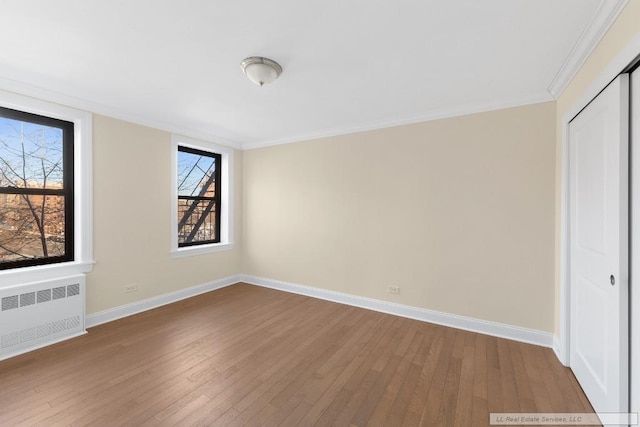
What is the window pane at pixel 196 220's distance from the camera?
168 inches

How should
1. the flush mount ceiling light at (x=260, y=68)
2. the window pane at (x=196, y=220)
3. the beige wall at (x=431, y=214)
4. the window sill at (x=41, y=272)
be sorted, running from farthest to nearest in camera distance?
1. the window pane at (x=196, y=220)
2. the beige wall at (x=431, y=214)
3. the window sill at (x=41, y=272)
4. the flush mount ceiling light at (x=260, y=68)

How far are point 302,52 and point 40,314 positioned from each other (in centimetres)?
352

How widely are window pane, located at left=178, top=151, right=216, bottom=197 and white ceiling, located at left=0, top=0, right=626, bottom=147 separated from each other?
3.72 feet

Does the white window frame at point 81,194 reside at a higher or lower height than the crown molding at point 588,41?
lower

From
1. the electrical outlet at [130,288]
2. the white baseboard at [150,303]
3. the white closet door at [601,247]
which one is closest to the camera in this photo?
the white closet door at [601,247]

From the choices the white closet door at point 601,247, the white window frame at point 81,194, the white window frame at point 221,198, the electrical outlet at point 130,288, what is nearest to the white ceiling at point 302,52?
the white window frame at point 81,194

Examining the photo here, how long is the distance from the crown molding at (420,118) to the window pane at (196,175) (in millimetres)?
1123

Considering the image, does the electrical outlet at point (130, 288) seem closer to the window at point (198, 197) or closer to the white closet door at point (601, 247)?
the window at point (198, 197)

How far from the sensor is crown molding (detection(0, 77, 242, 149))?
2.55 m

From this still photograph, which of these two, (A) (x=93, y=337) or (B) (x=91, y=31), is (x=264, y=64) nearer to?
(B) (x=91, y=31)

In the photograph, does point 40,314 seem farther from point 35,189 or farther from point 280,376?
point 280,376

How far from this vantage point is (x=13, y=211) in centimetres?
268

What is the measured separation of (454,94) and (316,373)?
9.93 feet

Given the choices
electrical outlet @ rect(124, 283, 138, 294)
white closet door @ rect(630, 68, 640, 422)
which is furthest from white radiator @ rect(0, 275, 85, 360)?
white closet door @ rect(630, 68, 640, 422)
